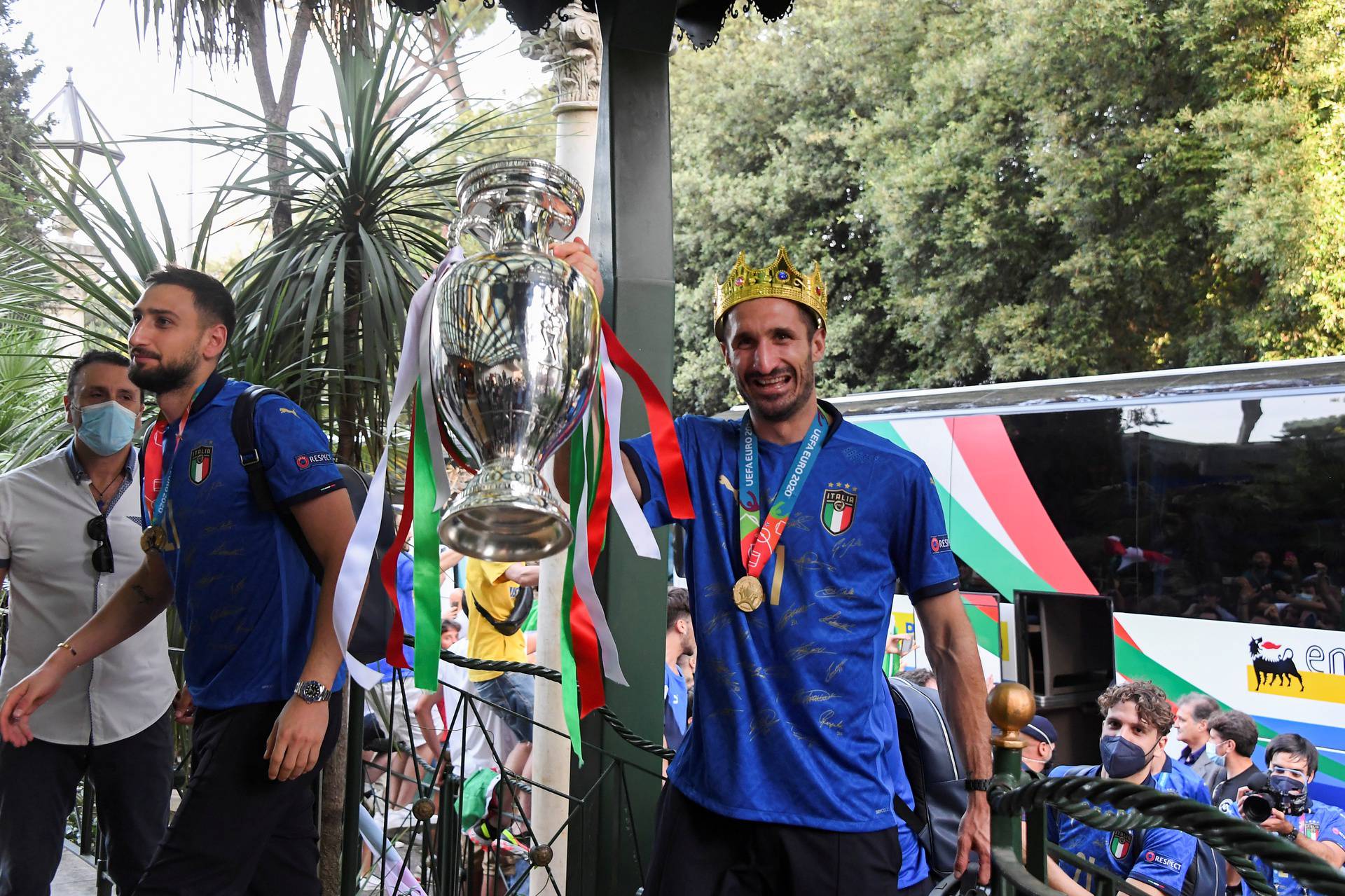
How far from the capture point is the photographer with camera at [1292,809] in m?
4.84

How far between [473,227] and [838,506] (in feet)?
3.37

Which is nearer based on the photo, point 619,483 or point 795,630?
point 619,483

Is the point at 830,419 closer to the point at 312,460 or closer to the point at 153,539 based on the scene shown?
the point at 312,460

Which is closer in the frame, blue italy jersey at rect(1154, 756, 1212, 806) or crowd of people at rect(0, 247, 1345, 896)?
crowd of people at rect(0, 247, 1345, 896)

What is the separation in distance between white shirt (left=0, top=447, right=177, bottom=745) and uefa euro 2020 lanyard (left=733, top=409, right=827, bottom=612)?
2.21 meters

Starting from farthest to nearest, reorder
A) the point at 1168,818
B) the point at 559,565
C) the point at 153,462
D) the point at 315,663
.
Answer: the point at 559,565 → the point at 153,462 → the point at 315,663 → the point at 1168,818

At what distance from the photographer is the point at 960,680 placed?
241 cm

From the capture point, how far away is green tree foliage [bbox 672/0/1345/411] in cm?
1197

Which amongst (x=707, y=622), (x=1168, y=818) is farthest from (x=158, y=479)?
(x=1168, y=818)

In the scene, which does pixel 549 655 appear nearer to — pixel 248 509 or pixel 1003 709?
pixel 248 509

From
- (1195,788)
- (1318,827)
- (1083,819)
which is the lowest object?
(1318,827)

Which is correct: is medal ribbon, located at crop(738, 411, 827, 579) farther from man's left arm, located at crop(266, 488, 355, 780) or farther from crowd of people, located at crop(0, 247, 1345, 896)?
man's left arm, located at crop(266, 488, 355, 780)

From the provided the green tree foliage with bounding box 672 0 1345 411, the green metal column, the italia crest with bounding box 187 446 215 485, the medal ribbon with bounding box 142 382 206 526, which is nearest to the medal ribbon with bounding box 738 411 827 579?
the green metal column

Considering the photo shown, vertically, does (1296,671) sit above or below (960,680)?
below
